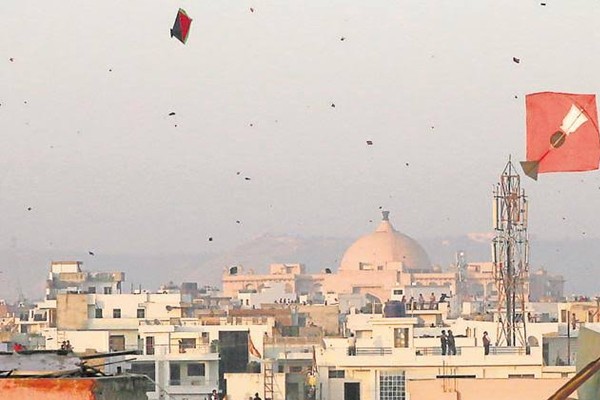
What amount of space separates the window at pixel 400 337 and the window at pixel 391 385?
3080 millimetres

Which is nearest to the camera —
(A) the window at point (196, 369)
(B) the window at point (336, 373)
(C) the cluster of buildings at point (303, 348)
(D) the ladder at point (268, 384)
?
(C) the cluster of buildings at point (303, 348)

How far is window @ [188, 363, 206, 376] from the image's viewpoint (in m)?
47.3

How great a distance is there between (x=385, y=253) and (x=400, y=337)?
119 m

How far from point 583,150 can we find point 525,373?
110 feet

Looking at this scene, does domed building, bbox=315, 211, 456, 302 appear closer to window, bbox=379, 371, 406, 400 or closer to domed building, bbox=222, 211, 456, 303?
domed building, bbox=222, 211, 456, 303

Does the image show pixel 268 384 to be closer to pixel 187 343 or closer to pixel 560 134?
pixel 187 343

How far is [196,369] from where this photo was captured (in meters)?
47.4

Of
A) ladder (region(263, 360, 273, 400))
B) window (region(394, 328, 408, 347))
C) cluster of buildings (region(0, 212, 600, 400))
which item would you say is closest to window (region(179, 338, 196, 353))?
cluster of buildings (region(0, 212, 600, 400))

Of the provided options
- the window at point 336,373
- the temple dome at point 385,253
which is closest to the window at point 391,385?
the window at point 336,373

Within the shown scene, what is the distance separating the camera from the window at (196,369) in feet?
155

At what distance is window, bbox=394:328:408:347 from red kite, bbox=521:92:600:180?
119 feet

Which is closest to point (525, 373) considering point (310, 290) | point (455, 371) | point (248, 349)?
point (455, 371)

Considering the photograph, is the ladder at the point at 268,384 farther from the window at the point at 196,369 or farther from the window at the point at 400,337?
the window at the point at 400,337

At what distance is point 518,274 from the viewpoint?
171 feet
